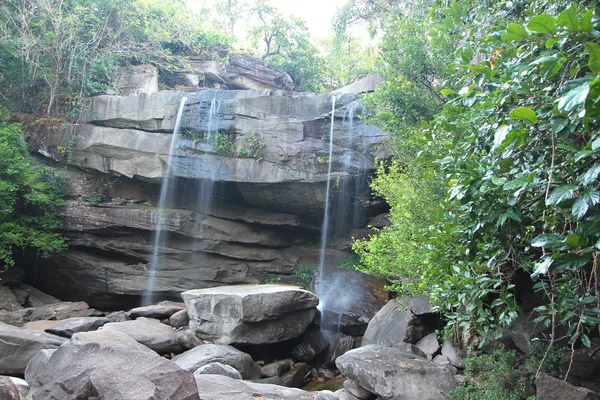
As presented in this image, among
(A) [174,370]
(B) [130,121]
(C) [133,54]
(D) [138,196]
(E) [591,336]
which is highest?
(C) [133,54]

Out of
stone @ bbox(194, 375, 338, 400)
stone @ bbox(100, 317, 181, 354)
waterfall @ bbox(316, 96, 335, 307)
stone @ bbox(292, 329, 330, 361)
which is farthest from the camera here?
waterfall @ bbox(316, 96, 335, 307)

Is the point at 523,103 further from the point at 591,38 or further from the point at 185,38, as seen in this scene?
the point at 185,38

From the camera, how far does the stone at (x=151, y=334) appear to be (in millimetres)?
7977

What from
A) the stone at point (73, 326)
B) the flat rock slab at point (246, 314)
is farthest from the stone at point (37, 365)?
the flat rock slab at point (246, 314)

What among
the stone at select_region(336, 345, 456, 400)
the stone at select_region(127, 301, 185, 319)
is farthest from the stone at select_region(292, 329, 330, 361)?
the stone at select_region(336, 345, 456, 400)

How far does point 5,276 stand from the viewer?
11.9 metres

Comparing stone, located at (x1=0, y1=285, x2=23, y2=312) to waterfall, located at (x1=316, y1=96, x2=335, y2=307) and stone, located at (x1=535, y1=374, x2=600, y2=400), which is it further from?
stone, located at (x1=535, y1=374, x2=600, y2=400)

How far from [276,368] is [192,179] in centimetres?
662

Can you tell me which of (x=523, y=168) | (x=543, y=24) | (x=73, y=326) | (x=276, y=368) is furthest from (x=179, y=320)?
(x=543, y=24)

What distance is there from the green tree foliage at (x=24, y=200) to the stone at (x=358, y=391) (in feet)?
31.7

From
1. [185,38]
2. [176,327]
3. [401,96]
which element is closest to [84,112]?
[185,38]

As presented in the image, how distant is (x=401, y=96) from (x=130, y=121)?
8620 mm

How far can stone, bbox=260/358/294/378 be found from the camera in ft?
27.5

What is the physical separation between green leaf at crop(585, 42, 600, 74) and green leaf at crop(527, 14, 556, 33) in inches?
7.3
